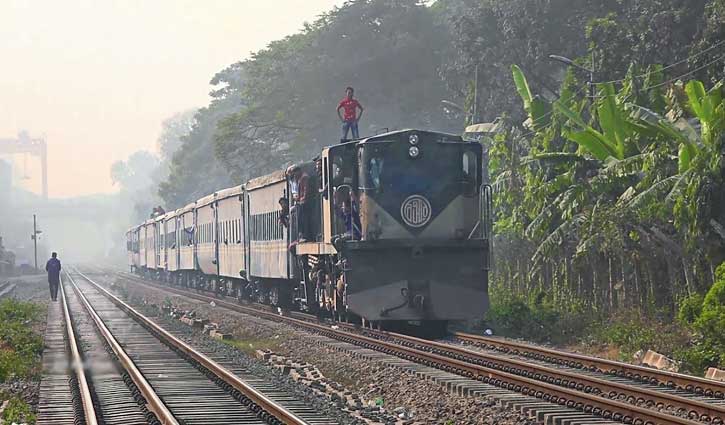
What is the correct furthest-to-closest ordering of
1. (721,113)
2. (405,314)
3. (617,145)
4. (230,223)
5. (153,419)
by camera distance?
(230,223), (617,145), (405,314), (721,113), (153,419)

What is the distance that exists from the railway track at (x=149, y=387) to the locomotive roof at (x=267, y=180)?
4.17 meters

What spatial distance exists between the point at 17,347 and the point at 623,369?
33.4 ft

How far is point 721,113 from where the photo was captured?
16219 mm

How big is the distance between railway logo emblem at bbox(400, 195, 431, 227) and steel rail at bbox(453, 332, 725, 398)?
217 cm

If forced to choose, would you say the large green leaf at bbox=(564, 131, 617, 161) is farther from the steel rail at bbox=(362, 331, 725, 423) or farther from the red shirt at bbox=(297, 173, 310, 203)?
the red shirt at bbox=(297, 173, 310, 203)

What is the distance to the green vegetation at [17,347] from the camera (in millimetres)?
14922

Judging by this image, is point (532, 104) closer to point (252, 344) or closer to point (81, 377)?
point (252, 344)

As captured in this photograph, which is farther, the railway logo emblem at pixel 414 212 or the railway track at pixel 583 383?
the railway logo emblem at pixel 414 212

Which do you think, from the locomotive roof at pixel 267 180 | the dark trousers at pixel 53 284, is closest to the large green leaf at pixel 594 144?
the locomotive roof at pixel 267 180

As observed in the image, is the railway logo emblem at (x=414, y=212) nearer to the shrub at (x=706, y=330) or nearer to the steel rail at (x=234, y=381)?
the steel rail at (x=234, y=381)

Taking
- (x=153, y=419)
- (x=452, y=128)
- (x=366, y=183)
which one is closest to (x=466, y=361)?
(x=366, y=183)

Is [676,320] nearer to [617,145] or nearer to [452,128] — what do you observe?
[617,145]

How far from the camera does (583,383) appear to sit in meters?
12.0

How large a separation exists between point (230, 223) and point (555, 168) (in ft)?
42.8
